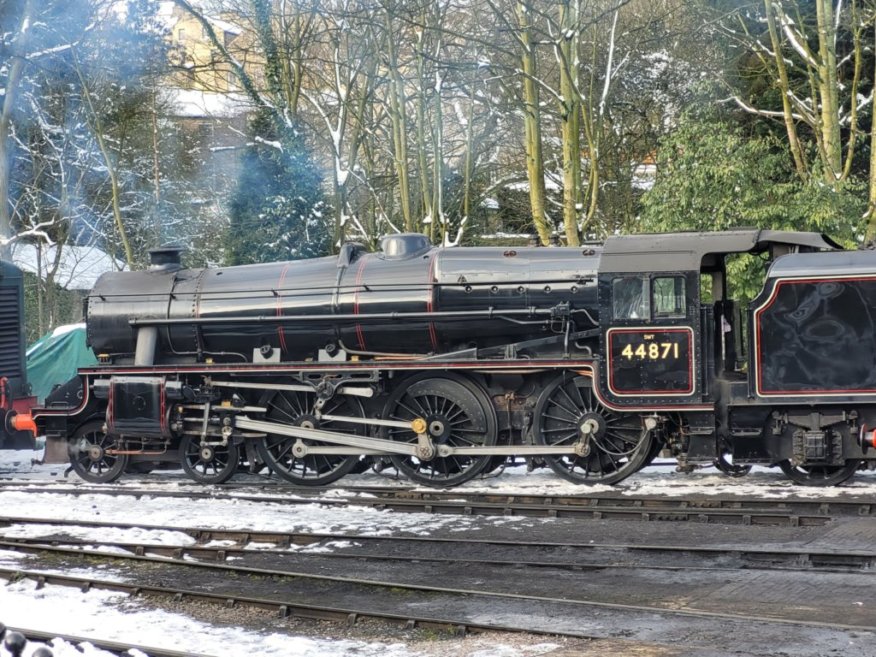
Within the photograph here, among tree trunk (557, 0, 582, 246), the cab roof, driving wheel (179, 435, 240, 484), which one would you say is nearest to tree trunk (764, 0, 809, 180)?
tree trunk (557, 0, 582, 246)

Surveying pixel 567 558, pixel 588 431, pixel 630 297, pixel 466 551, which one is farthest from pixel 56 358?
pixel 567 558

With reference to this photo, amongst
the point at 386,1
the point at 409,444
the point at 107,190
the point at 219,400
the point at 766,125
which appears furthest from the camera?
the point at 107,190

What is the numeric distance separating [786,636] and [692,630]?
0.58 metres

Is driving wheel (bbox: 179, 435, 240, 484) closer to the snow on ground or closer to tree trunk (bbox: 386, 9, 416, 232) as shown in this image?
the snow on ground

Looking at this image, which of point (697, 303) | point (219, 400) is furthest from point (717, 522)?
point (219, 400)

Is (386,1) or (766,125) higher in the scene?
(386,1)

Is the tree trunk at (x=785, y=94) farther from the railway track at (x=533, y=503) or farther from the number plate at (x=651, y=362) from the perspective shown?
the railway track at (x=533, y=503)

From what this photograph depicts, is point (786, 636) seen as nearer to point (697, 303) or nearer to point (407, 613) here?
point (407, 613)

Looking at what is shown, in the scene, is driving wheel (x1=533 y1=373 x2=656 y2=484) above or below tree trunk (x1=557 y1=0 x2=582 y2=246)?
below

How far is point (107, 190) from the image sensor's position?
128ft

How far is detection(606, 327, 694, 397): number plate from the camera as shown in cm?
1225

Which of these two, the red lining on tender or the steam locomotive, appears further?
the steam locomotive

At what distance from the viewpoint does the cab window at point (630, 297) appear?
40.5ft

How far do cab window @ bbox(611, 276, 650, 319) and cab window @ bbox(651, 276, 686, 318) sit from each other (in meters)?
0.10
